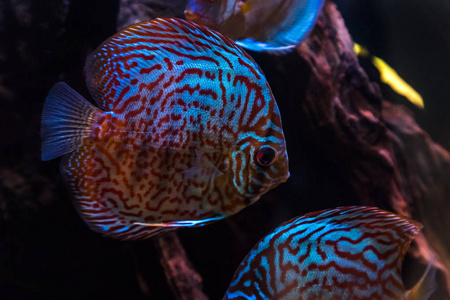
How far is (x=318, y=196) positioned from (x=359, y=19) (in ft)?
2.01

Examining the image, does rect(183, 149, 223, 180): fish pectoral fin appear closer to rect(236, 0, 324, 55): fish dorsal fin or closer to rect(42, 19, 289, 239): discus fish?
rect(42, 19, 289, 239): discus fish

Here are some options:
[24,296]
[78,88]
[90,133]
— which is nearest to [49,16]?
[78,88]

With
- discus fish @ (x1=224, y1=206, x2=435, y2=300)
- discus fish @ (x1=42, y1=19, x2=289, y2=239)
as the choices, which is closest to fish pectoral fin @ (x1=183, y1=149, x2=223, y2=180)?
discus fish @ (x1=42, y1=19, x2=289, y2=239)

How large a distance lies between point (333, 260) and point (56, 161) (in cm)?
96

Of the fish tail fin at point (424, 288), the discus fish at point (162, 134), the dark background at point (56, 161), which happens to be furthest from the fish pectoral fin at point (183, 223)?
the fish tail fin at point (424, 288)

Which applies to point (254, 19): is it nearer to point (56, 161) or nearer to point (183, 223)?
point (183, 223)

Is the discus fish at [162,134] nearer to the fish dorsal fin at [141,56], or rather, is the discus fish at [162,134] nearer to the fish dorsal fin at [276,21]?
the fish dorsal fin at [141,56]

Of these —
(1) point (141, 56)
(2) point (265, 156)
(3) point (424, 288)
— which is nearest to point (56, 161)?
(1) point (141, 56)

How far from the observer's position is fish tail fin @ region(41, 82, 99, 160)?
74cm

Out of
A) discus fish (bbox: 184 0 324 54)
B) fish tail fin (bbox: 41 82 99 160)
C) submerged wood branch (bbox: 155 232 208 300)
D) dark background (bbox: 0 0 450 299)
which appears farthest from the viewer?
submerged wood branch (bbox: 155 232 208 300)

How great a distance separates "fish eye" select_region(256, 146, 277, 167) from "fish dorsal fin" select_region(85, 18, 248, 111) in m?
0.24

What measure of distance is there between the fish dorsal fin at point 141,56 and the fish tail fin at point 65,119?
0.05 metres

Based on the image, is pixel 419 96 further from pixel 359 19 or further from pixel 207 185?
pixel 207 185

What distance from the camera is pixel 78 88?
1.11 m
